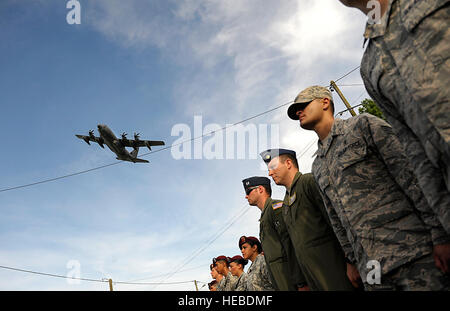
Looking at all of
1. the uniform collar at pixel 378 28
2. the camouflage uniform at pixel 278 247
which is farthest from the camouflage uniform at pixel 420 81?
the camouflage uniform at pixel 278 247

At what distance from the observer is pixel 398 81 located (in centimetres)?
154

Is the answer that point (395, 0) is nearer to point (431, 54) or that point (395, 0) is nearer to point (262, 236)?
point (431, 54)

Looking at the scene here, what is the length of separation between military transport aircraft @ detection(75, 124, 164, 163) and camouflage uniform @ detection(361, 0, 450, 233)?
792 inches

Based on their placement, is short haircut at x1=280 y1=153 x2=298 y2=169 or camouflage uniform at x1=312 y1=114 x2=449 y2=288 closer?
camouflage uniform at x1=312 y1=114 x2=449 y2=288

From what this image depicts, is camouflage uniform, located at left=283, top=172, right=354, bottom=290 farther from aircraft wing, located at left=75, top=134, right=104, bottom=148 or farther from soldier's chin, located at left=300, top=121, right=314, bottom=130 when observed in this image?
aircraft wing, located at left=75, top=134, right=104, bottom=148

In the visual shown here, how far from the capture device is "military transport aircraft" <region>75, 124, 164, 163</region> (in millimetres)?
20125

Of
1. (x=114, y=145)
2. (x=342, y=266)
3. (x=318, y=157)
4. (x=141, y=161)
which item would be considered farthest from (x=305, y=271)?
(x=141, y=161)

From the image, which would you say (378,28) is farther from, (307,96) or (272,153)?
(272,153)

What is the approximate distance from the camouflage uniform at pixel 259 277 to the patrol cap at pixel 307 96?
12.9 ft

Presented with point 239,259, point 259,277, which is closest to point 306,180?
point 259,277

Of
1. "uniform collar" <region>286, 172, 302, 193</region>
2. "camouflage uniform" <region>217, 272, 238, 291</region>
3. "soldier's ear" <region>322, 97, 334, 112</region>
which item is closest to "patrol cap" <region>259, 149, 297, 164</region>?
"uniform collar" <region>286, 172, 302, 193</region>
